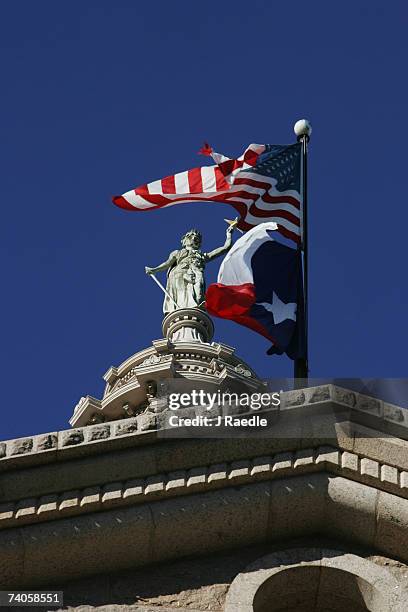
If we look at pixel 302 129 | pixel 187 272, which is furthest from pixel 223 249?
pixel 302 129

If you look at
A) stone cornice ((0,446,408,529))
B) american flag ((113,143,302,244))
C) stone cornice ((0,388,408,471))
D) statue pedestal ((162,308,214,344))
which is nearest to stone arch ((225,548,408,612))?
stone cornice ((0,446,408,529))

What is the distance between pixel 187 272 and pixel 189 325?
2.07 metres

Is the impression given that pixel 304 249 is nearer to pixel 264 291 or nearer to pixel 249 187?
pixel 264 291

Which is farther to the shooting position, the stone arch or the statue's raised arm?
the statue's raised arm

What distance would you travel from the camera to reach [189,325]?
4066 cm

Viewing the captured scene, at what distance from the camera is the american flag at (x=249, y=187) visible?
1031 inches

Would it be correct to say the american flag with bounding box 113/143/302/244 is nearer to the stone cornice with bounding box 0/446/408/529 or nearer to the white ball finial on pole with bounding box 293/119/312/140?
the white ball finial on pole with bounding box 293/119/312/140

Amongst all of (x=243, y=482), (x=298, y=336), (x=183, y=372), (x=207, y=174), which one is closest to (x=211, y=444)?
(x=243, y=482)

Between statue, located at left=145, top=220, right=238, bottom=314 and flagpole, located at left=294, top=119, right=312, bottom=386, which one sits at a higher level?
statue, located at left=145, top=220, right=238, bottom=314

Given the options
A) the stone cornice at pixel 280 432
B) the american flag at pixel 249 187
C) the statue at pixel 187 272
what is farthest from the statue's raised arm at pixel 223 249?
the stone cornice at pixel 280 432

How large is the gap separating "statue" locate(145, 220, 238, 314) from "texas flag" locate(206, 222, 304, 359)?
16690 mm

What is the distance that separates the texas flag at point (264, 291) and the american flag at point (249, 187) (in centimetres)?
152

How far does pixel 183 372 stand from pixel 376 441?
2182cm

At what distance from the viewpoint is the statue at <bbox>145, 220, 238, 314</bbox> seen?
4169cm
